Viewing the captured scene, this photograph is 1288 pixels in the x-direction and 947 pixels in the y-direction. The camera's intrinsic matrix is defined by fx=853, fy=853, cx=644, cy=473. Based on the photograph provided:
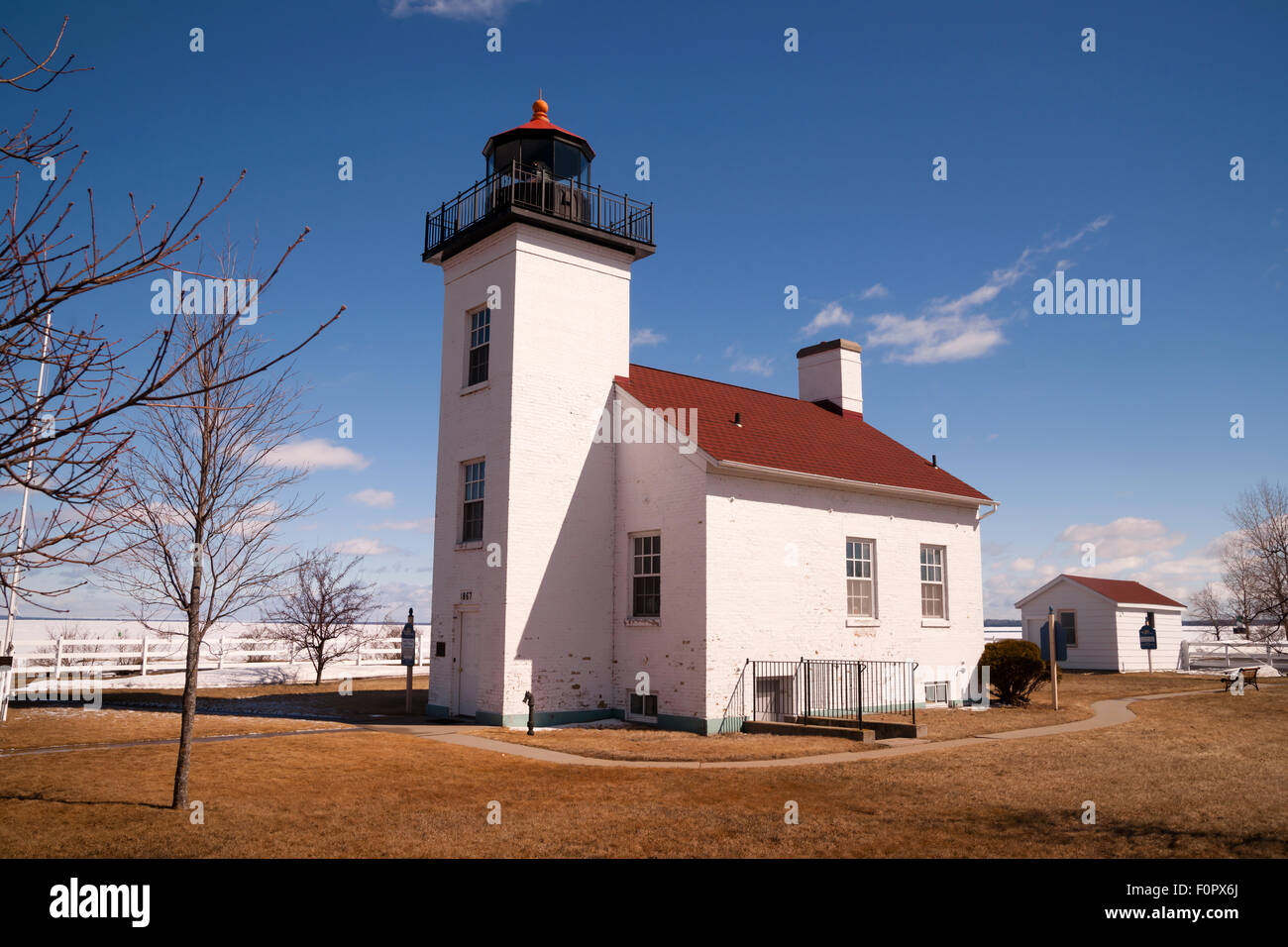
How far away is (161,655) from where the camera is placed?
26375 millimetres

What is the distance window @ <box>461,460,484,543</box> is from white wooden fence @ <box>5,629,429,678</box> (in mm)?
7960

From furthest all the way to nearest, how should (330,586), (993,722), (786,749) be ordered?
(330,586), (993,722), (786,749)

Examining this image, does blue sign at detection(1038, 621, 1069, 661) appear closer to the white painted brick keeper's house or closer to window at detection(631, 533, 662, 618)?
the white painted brick keeper's house

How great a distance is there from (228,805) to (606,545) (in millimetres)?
10741

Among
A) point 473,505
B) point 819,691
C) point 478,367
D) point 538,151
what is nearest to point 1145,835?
point 819,691

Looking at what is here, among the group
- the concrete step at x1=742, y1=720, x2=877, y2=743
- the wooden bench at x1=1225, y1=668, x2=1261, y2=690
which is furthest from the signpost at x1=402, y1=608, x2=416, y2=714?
the wooden bench at x1=1225, y1=668, x2=1261, y2=690

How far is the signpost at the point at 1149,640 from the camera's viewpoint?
3519 cm

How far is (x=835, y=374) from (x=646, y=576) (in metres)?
10.7

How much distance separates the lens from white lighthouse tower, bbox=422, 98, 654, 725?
57.1 ft
